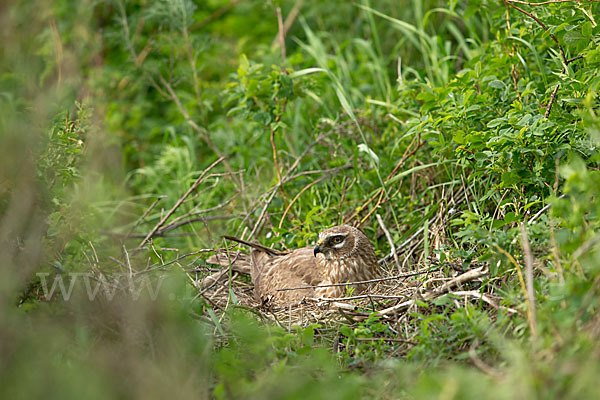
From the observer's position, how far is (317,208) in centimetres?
522

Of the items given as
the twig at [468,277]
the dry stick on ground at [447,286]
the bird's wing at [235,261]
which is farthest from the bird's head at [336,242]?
the twig at [468,277]

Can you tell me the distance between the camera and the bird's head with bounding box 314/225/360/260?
4.66 metres

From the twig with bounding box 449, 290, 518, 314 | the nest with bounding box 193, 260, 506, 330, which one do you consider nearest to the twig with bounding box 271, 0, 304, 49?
the nest with bounding box 193, 260, 506, 330

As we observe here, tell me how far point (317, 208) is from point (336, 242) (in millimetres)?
593

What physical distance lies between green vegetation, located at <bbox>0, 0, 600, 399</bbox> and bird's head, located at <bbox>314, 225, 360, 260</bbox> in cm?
48

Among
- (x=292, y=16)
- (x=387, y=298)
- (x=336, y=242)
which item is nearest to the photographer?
(x=387, y=298)

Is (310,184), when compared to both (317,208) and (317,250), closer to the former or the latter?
(317,208)

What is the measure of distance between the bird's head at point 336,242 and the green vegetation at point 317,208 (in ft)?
1.57

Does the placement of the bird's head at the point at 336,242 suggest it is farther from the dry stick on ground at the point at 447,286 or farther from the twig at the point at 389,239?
the dry stick on ground at the point at 447,286

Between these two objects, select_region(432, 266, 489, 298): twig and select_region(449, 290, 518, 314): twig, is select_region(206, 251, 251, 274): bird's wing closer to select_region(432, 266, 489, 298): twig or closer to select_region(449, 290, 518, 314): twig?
select_region(432, 266, 489, 298): twig

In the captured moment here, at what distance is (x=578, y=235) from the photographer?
9.20 feet

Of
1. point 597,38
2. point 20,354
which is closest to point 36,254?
point 20,354

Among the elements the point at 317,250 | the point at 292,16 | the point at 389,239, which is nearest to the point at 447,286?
the point at 317,250

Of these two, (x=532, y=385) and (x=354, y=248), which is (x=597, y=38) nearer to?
(x=354, y=248)
